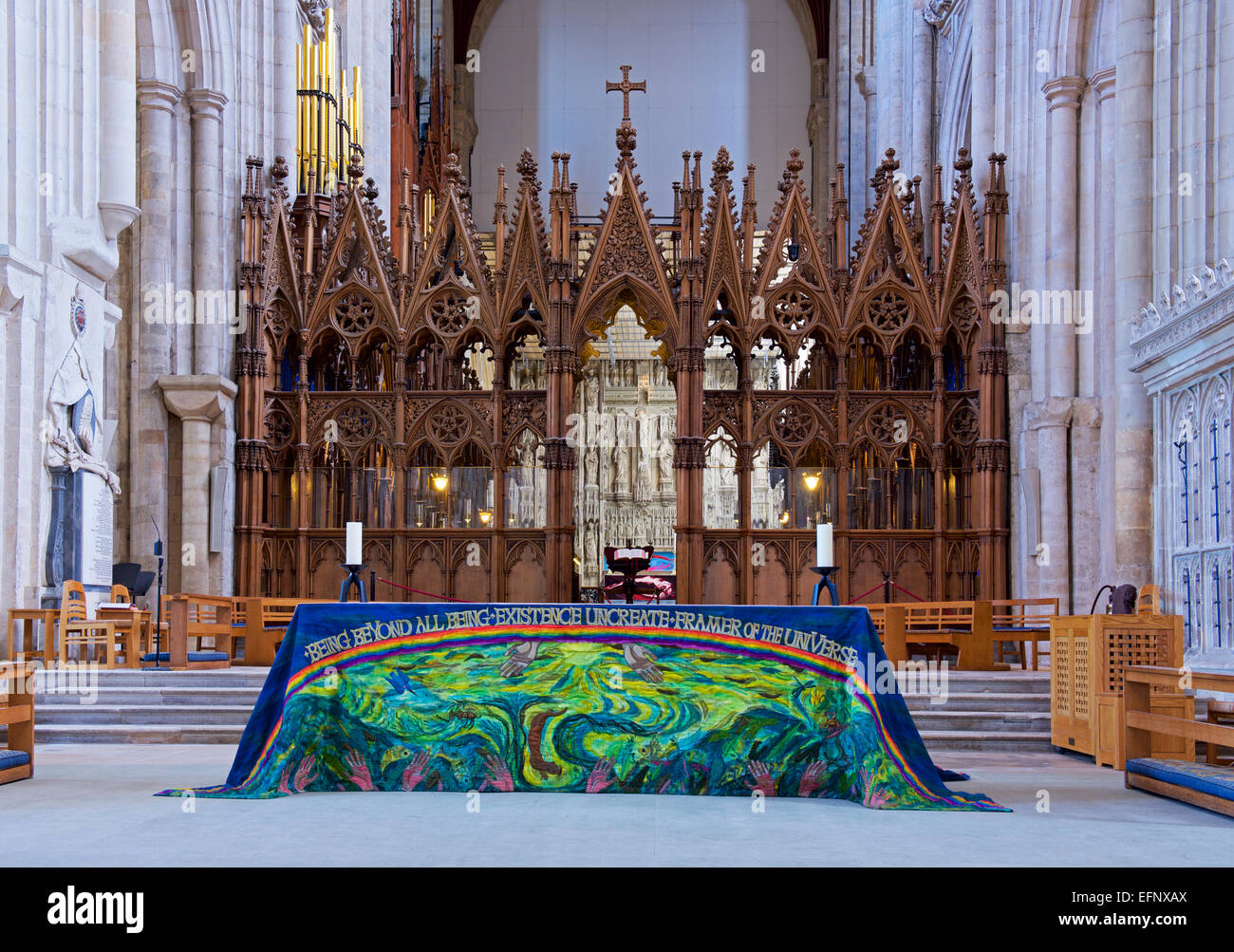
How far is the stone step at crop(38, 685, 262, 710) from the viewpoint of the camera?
30.5 feet

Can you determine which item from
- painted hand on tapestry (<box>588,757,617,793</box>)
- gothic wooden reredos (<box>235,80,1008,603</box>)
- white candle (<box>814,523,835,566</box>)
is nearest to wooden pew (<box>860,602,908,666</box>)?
white candle (<box>814,523,835,566</box>)

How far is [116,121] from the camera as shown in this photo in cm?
1178

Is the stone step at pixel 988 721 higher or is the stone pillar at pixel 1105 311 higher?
the stone pillar at pixel 1105 311

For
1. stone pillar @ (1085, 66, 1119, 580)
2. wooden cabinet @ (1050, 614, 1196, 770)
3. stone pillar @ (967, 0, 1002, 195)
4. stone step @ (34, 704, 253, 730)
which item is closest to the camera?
wooden cabinet @ (1050, 614, 1196, 770)

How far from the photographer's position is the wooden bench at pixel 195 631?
10.5 m

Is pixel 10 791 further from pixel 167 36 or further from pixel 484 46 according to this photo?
pixel 484 46

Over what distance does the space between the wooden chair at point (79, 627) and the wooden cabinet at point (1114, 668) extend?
273 inches

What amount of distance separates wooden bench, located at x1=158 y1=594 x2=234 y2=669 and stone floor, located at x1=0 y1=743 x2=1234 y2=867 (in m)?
4.14

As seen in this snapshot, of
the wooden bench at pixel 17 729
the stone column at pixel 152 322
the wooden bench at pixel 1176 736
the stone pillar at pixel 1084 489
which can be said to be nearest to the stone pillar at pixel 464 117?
the stone column at pixel 152 322

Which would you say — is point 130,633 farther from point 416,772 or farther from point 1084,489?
point 1084,489

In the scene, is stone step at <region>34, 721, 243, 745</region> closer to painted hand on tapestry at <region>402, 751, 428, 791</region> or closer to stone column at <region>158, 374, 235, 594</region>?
painted hand on tapestry at <region>402, 751, 428, 791</region>

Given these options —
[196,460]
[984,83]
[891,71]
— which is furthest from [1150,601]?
[891,71]
